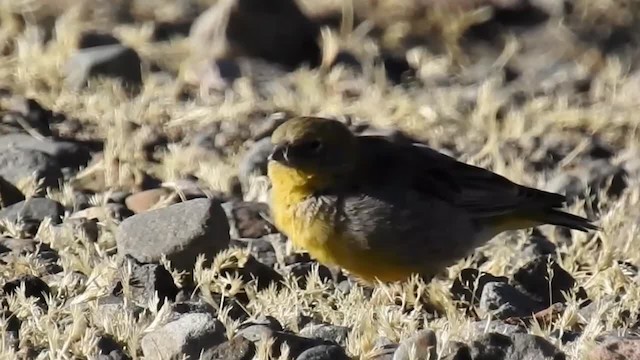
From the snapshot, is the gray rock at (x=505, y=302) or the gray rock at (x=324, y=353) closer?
the gray rock at (x=324, y=353)

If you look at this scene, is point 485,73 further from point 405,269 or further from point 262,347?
point 262,347

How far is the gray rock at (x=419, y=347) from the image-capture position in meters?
5.52

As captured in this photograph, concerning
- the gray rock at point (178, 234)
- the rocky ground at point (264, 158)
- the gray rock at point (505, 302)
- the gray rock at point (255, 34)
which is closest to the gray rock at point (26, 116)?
the rocky ground at point (264, 158)

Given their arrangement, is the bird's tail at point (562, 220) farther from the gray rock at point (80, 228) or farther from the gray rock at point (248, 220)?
the gray rock at point (80, 228)

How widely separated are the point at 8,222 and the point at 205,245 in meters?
1.06

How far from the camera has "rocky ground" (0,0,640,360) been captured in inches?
234

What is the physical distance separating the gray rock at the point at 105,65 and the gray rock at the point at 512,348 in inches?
187

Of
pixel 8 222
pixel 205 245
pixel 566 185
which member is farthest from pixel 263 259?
pixel 566 185

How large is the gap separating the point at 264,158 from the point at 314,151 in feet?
4.93

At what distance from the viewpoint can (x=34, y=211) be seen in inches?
302

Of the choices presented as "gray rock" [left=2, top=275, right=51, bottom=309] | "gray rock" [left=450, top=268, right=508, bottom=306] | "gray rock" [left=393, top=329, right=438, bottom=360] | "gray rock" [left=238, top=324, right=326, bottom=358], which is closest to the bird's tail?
"gray rock" [left=450, top=268, right=508, bottom=306]

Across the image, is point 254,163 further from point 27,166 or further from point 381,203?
point 381,203

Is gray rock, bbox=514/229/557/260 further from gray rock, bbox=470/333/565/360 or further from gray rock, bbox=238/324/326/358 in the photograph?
gray rock, bbox=238/324/326/358

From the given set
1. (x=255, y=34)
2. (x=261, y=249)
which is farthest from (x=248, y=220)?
(x=255, y=34)
